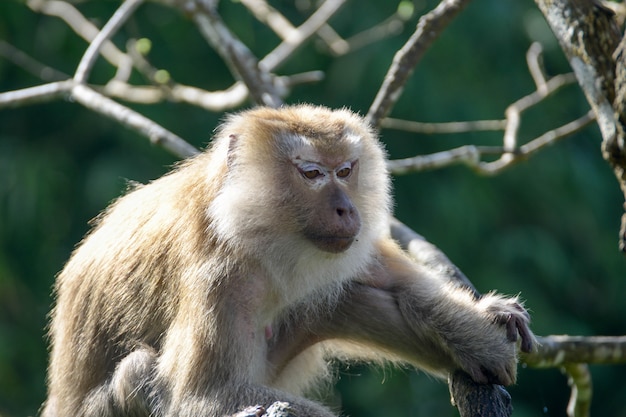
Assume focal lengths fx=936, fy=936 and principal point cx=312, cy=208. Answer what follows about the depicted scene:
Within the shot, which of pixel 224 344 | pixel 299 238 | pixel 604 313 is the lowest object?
pixel 604 313

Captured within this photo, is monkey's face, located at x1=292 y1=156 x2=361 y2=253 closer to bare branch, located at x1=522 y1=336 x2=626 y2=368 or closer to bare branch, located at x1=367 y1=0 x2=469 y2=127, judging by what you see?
bare branch, located at x1=367 y1=0 x2=469 y2=127

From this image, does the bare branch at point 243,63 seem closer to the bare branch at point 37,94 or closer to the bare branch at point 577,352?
the bare branch at point 37,94

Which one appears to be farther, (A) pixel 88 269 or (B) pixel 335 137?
(A) pixel 88 269

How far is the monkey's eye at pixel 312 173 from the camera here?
4.62 meters

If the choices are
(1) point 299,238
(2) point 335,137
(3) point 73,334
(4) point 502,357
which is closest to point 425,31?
(2) point 335,137

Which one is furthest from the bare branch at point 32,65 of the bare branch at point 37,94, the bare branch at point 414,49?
the bare branch at point 414,49

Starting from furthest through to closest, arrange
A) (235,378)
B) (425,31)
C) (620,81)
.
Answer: (425,31) → (235,378) → (620,81)

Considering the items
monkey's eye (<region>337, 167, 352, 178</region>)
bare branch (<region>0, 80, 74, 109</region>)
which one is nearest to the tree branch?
monkey's eye (<region>337, 167, 352, 178</region>)

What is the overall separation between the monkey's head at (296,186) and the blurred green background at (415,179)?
25.2 ft

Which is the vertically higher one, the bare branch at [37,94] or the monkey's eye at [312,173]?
the bare branch at [37,94]

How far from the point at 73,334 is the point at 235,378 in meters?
1.23

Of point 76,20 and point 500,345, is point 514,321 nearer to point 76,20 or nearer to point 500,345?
point 500,345

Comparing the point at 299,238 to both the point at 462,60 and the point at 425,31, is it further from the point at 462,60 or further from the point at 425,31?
the point at 462,60

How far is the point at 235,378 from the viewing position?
4.48 m
